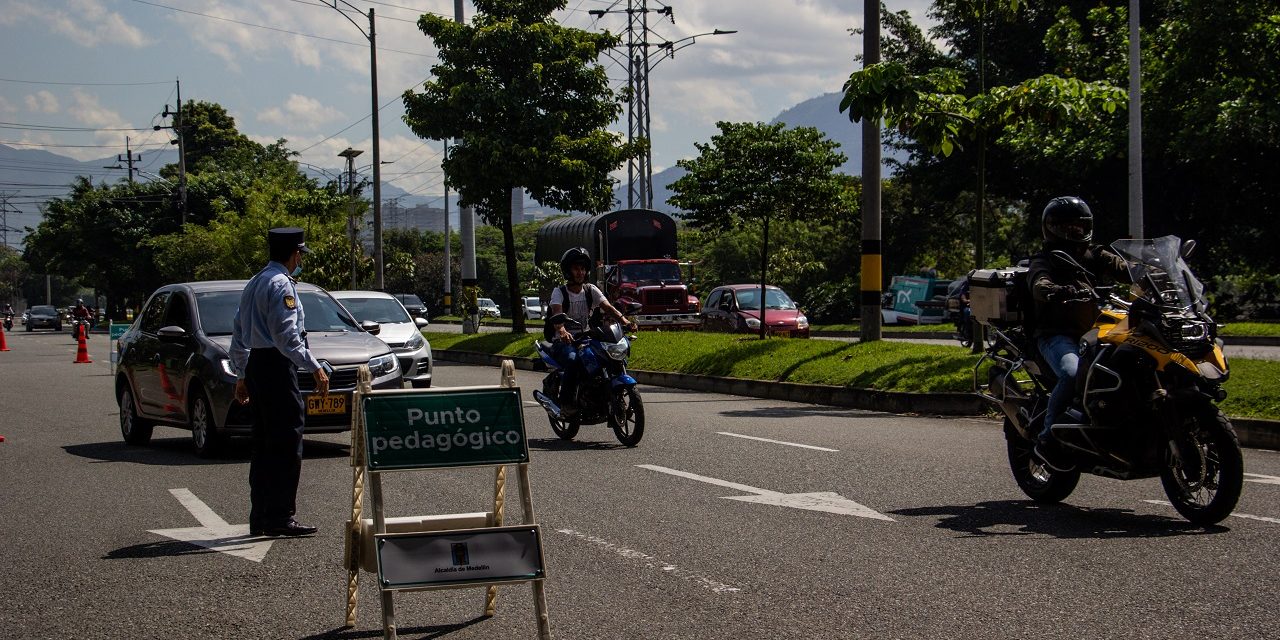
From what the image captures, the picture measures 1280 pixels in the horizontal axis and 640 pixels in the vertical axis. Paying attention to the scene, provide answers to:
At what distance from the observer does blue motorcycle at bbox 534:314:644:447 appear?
12.3 m

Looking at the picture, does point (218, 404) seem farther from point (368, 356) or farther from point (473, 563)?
point (473, 563)

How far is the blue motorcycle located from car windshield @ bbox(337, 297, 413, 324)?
798 cm

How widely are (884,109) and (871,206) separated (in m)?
3.73

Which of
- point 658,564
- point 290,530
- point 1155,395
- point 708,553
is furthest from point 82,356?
point 1155,395

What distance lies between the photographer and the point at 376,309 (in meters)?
20.6

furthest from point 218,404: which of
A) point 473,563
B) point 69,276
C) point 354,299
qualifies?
point 69,276

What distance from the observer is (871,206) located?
64.2ft

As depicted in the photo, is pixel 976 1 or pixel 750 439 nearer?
pixel 750 439

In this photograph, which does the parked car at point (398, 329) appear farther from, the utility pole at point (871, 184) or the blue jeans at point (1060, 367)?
the blue jeans at point (1060, 367)

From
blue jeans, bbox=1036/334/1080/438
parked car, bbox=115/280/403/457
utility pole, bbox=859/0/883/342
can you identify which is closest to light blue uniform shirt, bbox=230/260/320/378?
parked car, bbox=115/280/403/457

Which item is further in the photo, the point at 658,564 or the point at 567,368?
the point at 567,368

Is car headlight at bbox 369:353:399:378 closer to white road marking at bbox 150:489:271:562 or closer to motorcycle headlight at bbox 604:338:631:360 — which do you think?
motorcycle headlight at bbox 604:338:631:360

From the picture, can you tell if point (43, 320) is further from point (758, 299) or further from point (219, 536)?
point (219, 536)

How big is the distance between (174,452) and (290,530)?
5473 millimetres
